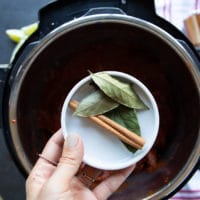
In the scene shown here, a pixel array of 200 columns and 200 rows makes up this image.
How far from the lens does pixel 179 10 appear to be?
885 mm

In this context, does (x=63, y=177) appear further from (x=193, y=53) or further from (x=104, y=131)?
(x=193, y=53)

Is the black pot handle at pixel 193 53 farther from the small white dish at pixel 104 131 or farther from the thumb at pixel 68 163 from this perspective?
the thumb at pixel 68 163

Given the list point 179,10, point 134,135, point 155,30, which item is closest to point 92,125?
point 134,135

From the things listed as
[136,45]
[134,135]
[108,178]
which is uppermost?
[136,45]

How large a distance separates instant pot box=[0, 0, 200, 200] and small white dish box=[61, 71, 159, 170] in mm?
86

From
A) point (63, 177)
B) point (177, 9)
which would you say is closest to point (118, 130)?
point (63, 177)

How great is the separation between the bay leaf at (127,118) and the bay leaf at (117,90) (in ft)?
0.04

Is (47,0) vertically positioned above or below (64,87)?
above

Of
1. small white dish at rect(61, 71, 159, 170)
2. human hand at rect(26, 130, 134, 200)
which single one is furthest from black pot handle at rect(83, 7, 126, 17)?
human hand at rect(26, 130, 134, 200)

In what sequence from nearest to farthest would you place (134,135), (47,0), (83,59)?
(134,135), (83,59), (47,0)

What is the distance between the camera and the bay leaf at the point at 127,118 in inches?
28.9

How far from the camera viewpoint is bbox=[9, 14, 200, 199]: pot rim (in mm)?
740

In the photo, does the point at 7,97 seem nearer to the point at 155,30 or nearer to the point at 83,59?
the point at 83,59

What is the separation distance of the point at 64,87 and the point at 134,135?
0.20 metres
